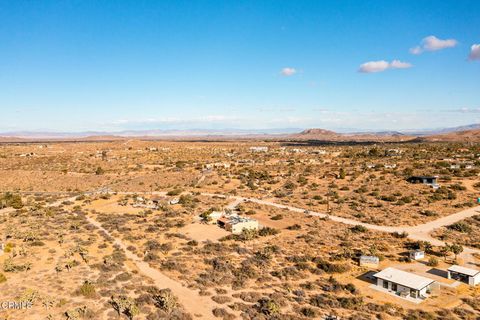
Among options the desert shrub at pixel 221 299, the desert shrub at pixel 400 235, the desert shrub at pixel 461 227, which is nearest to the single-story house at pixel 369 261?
the desert shrub at pixel 400 235

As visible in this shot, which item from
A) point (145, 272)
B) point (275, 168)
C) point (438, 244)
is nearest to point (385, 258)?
point (438, 244)

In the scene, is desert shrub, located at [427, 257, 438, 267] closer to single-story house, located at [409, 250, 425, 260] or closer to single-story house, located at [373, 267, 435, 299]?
single-story house, located at [409, 250, 425, 260]

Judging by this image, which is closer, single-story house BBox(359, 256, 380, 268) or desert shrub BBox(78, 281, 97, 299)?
desert shrub BBox(78, 281, 97, 299)

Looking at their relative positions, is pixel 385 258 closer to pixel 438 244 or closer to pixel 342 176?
pixel 438 244

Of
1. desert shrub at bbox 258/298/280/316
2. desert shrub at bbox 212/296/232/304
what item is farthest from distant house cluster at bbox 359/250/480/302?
desert shrub at bbox 212/296/232/304

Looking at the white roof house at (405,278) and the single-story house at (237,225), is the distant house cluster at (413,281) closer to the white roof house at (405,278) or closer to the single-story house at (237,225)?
the white roof house at (405,278)

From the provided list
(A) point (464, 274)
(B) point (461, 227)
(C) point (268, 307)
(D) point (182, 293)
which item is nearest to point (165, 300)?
(D) point (182, 293)

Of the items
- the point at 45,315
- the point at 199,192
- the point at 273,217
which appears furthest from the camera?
the point at 199,192
